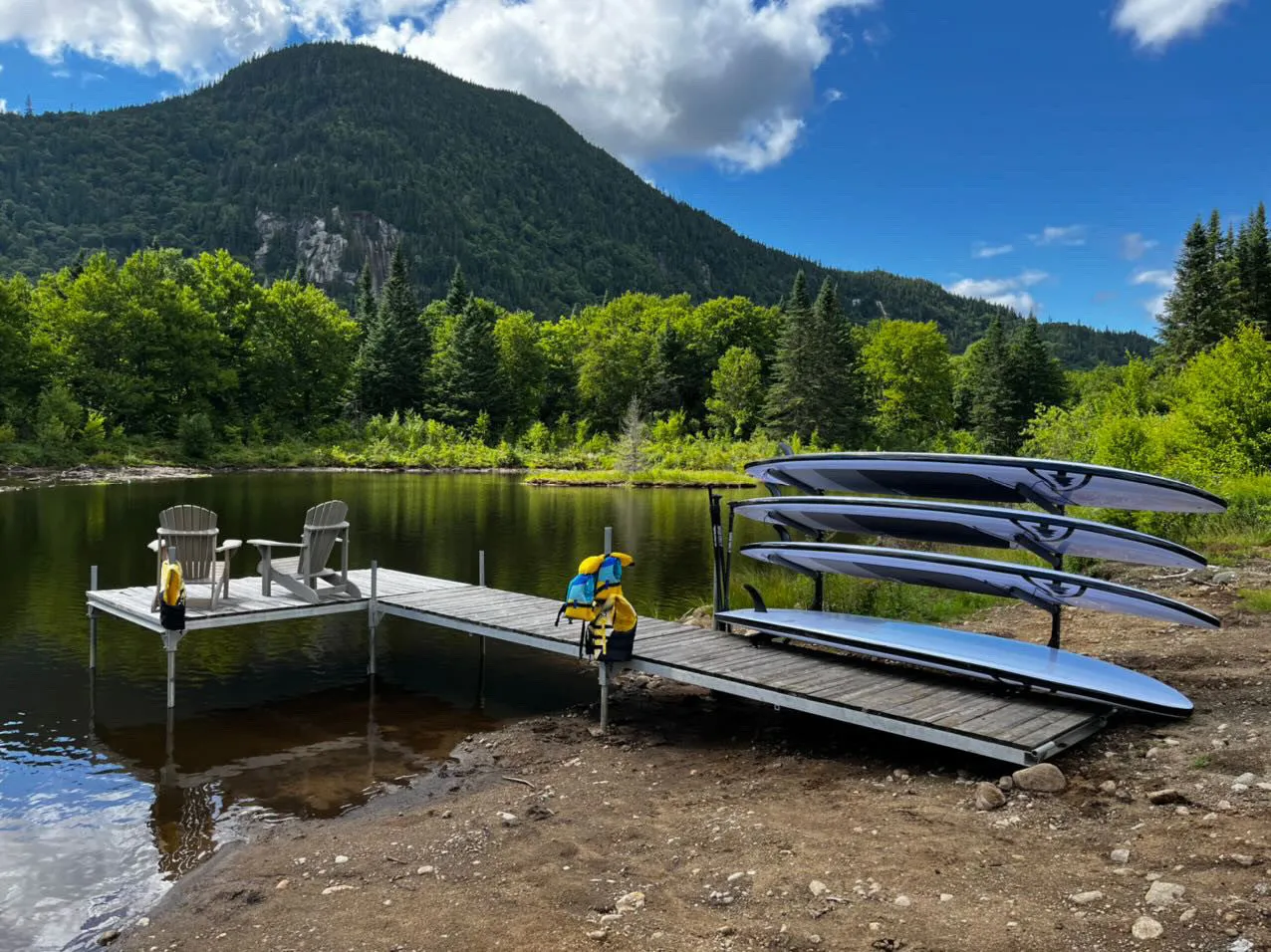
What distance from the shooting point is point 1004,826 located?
5484mm

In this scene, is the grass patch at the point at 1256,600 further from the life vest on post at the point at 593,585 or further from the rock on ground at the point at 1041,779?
the life vest on post at the point at 593,585

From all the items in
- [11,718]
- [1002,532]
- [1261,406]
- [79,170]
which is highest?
[79,170]

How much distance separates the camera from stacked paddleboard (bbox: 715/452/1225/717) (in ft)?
24.6

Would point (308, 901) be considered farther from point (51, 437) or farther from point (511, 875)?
point (51, 437)

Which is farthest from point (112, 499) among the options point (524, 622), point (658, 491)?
point (524, 622)

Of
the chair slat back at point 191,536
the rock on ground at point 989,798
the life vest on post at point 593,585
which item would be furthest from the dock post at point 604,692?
the chair slat back at point 191,536

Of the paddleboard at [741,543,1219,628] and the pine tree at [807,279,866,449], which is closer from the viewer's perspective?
the paddleboard at [741,543,1219,628]

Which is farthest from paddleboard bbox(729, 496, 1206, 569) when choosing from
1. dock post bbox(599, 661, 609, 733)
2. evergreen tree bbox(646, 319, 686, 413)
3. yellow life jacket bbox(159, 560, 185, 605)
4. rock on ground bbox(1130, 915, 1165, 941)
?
evergreen tree bbox(646, 319, 686, 413)

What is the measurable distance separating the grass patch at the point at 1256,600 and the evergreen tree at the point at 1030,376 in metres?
57.2

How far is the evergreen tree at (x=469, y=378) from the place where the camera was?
68812mm

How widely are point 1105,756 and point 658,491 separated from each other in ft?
123

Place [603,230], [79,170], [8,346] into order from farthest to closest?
1. [603,230]
2. [79,170]
3. [8,346]

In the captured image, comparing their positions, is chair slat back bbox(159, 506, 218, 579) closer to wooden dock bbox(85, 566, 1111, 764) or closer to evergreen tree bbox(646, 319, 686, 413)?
wooden dock bbox(85, 566, 1111, 764)

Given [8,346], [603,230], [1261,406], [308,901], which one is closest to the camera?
[308,901]
